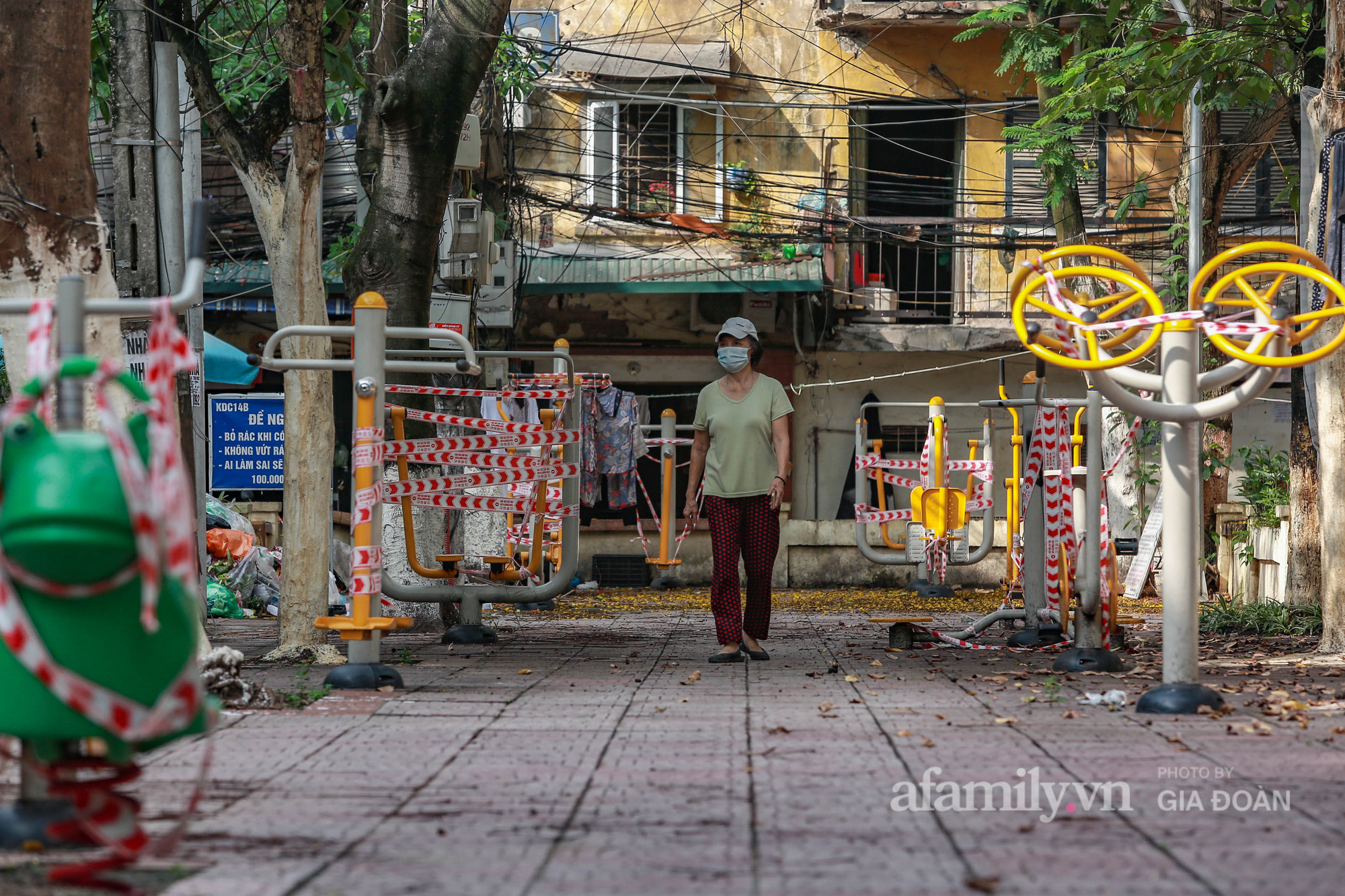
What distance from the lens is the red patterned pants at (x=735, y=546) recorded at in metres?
7.57

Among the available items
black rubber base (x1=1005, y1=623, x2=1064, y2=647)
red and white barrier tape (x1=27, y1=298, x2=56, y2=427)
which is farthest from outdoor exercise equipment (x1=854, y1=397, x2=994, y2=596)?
red and white barrier tape (x1=27, y1=298, x2=56, y2=427)

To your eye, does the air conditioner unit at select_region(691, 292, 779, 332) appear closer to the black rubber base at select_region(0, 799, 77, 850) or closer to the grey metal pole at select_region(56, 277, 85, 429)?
the grey metal pole at select_region(56, 277, 85, 429)

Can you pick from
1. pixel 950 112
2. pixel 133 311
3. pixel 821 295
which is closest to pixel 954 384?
pixel 821 295

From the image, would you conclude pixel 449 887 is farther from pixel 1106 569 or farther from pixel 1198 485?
pixel 1106 569

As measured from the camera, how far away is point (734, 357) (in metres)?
7.63

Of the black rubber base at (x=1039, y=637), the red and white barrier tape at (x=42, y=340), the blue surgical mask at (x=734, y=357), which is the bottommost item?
the black rubber base at (x=1039, y=637)

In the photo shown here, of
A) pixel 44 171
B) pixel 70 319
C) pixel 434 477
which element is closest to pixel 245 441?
pixel 434 477

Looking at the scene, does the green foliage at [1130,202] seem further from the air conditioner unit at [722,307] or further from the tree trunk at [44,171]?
the tree trunk at [44,171]

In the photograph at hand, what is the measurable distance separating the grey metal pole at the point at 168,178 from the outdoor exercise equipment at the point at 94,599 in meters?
5.74

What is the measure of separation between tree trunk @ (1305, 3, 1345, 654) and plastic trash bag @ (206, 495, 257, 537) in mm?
9363

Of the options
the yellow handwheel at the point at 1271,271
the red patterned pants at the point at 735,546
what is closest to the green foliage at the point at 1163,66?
the yellow handwheel at the point at 1271,271

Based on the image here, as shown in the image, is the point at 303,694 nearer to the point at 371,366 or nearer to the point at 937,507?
the point at 371,366

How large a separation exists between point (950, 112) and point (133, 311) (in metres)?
17.6

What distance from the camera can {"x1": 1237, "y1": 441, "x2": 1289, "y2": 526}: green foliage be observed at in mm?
11016
